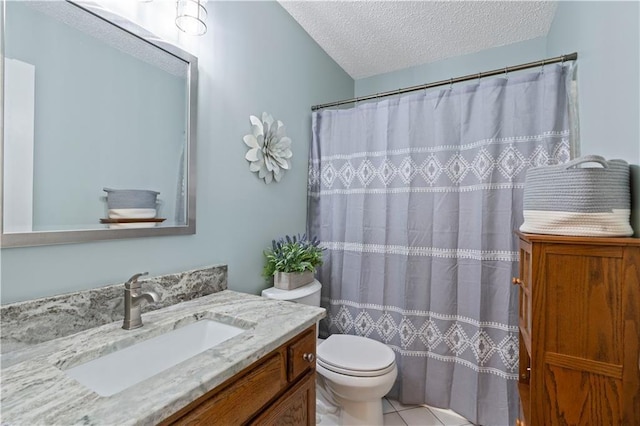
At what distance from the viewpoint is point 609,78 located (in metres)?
1.00

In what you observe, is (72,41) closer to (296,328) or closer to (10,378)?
(10,378)

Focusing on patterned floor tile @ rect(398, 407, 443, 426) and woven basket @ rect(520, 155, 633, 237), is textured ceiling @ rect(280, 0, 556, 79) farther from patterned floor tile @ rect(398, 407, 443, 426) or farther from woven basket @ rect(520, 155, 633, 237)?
patterned floor tile @ rect(398, 407, 443, 426)

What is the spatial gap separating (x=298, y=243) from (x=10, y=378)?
125 centimetres

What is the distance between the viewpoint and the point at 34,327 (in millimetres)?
780

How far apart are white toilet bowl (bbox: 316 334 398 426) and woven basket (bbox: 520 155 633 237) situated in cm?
100

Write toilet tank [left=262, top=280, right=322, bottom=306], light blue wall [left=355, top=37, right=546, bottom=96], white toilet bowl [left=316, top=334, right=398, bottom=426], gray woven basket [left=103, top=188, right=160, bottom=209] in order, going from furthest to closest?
light blue wall [left=355, top=37, right=546, bottom=96] → toilet tank [left=262, top=280, right=322, bottom=306] → white toilet bowl [left=316, top=334, right=398, bottom=426] → gray woven basket [left=103, top=188, right=160, bottom=209]

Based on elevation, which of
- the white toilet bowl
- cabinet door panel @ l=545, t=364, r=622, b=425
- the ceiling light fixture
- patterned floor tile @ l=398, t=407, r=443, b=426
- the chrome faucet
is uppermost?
the ceiling light fixture

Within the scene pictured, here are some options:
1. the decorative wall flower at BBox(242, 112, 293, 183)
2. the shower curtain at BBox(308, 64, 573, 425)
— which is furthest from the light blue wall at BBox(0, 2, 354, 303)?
the shower curtain at BBox(308, 64, 573, 425)

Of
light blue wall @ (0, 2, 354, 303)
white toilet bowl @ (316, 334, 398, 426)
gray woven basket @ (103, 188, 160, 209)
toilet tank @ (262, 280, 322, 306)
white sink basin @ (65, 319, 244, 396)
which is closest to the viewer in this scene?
white sink basin @ (65, 319, 244, 396)

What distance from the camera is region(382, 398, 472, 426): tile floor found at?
5.35ft

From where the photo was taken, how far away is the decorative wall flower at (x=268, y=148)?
155 cm

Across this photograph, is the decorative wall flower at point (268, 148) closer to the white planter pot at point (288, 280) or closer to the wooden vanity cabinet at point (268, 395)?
the white planter pot at point (288, 280)

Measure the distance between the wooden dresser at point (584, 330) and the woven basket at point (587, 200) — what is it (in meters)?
0.07

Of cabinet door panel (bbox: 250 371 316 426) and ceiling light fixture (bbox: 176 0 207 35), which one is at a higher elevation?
ceiling light fixture (bbox: 176 0 207 35)
